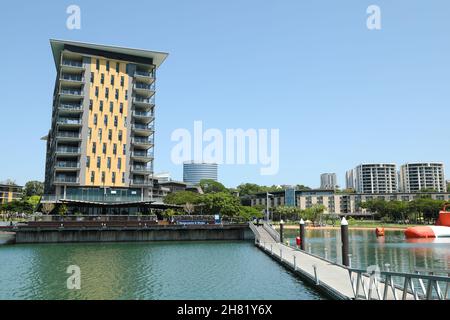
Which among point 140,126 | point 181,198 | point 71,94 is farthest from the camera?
point 181,198

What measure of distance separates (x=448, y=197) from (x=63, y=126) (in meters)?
186

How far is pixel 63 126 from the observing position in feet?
269

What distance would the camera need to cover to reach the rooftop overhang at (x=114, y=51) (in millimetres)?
82562

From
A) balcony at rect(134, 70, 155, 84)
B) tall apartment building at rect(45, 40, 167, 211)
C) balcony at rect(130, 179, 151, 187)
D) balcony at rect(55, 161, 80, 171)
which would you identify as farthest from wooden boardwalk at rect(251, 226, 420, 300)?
balcony at rect(134, 70, 155, 84)

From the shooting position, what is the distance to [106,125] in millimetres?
84625

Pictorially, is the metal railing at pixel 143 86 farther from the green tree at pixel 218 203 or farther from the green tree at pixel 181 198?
the green tree at pixel 181 198

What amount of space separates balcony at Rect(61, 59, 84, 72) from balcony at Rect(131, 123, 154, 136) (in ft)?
52.2

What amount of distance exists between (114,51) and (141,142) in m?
20.5

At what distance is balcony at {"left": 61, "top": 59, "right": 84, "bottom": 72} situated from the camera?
81938 millimetres

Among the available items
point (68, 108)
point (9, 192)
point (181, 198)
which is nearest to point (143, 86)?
point (68, 108)

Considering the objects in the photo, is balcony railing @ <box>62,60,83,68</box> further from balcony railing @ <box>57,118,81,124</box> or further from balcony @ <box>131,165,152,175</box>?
balcony @ <box>131,165,152,175</box>

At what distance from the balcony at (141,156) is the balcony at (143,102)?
34.9 feet

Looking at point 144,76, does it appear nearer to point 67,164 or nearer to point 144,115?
point 144,115

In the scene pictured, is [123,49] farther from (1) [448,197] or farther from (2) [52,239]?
(1) [448,197]
